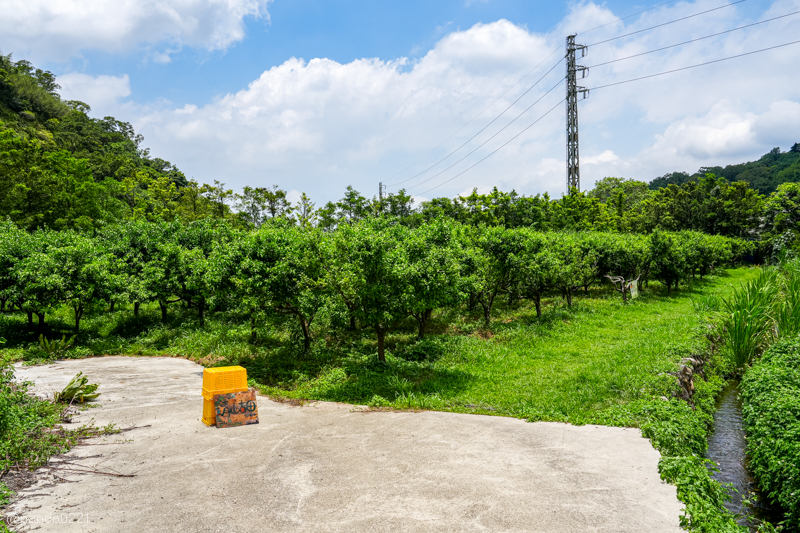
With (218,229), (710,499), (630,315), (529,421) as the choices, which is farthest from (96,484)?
(630,315)

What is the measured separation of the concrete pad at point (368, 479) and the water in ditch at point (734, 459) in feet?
4.88

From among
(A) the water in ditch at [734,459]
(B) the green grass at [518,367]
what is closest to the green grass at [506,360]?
(B) the green grass at [518,367]

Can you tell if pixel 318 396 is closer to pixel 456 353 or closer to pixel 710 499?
pixel 456 353

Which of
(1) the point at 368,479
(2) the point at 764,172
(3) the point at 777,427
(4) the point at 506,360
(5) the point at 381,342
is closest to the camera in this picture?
(1) the point at 368,479

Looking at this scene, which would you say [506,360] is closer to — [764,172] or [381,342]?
[381,342]

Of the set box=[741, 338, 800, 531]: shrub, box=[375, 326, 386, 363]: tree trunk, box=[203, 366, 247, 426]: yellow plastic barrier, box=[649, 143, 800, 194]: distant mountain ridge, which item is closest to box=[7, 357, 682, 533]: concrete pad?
box=[203, 366, 247, 426]: yellow plastic barrier

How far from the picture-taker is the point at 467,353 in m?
15.3

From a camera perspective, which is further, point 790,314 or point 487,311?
point 487,311

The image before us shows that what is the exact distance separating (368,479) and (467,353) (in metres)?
9.23

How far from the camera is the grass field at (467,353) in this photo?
1073cm

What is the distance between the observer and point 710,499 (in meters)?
5.81

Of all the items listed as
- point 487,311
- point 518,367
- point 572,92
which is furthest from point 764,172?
point 518,367

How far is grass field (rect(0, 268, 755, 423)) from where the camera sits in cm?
1073

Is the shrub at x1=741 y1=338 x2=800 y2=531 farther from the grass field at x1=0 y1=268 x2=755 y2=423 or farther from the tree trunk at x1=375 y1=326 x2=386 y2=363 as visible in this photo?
the tree trunk at x1=375 y1=326 x2=386 y2=363
